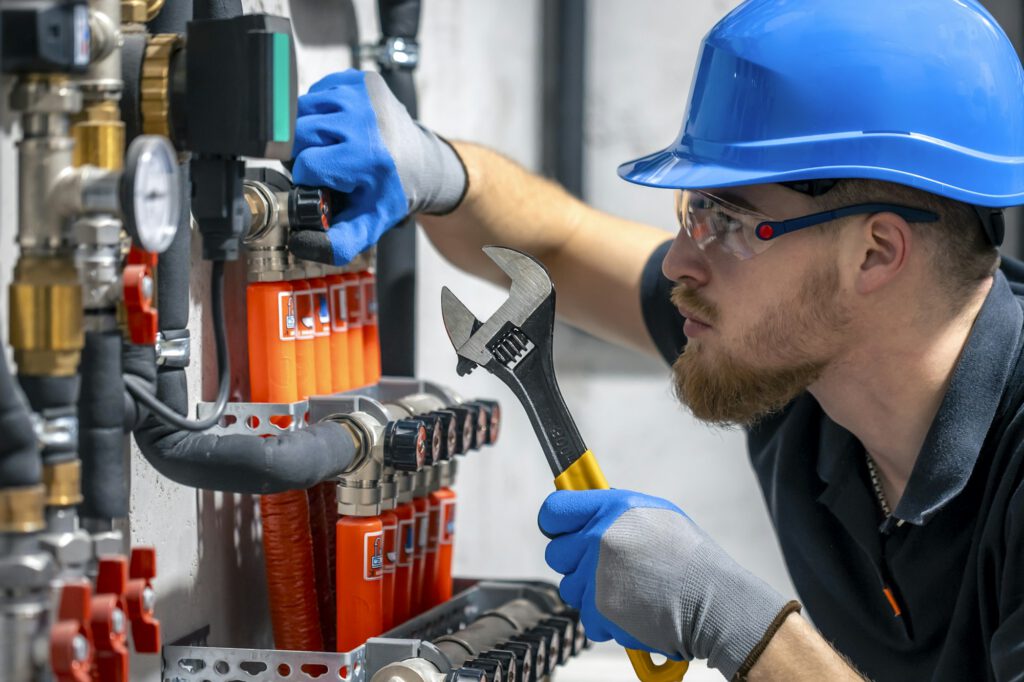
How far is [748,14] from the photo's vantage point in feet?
4.05

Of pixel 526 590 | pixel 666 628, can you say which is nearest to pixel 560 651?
pixel 526 590

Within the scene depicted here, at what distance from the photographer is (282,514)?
1182mm

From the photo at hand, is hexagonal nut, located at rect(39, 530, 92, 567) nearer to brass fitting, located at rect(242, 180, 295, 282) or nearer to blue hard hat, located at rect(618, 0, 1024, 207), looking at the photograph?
brass fitting, located at rect(242, 180, 295, 282)

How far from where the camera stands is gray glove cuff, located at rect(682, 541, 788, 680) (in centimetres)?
110

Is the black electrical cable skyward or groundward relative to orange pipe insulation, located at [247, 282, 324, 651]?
skyward

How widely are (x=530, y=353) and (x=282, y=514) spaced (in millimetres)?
300

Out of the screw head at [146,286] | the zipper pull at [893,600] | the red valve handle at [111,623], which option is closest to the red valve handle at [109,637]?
the red valve handle at [111,623]

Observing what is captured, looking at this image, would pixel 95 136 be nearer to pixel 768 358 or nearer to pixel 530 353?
pixel 530 353

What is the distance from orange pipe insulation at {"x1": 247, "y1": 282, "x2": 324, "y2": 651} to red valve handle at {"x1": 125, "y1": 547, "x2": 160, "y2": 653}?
0.30 metres

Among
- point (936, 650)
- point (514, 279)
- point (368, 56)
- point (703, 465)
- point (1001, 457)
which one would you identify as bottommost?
point (703, 465)

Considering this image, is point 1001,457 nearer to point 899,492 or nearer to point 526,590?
point 899,492

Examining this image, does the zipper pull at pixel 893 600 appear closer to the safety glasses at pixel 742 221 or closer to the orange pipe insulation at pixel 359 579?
the safety glasses at pixel 742 221

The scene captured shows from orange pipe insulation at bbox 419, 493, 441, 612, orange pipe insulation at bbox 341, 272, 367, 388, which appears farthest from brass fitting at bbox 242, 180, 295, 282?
orange pipe insulation at bbox 419, 493, 441, 612

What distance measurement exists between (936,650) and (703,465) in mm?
1116
